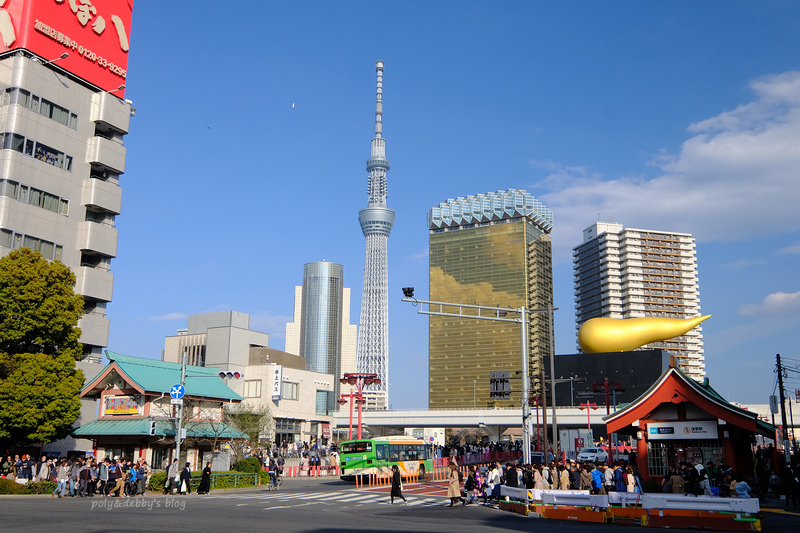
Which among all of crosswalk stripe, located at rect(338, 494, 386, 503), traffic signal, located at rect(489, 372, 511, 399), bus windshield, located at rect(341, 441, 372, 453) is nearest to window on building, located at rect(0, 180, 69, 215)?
bus windshield, located at rect(341, 441, 372, 453)

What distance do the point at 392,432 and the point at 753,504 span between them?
13384 cm

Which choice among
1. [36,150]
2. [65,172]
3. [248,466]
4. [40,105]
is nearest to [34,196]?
[65,172]

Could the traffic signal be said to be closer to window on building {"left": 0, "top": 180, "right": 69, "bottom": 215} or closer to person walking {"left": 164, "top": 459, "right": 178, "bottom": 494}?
person walking {"left": 164, "top": 459, "right": 178, "bottom": 494}

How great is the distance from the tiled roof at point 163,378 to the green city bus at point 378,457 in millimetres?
9584

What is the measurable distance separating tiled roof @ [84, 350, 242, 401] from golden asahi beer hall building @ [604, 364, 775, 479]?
2539cm

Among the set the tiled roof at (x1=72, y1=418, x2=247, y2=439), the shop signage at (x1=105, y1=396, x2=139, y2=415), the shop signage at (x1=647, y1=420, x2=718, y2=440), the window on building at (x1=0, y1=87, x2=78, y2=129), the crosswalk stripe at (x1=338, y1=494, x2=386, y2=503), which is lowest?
the crosswalk stripe at (x1=338, y1=494, x2=386, y2=503)

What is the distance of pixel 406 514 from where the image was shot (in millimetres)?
24672

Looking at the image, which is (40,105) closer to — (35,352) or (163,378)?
(35,352)

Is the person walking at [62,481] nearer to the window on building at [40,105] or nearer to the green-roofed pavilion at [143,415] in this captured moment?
the green-roofed pavilion at [143,415]

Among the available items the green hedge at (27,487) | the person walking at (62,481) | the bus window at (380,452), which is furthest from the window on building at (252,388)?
the person walking at (62,481)

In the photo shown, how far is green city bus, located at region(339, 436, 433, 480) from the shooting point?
4303cm

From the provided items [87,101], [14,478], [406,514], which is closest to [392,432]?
[87,101]

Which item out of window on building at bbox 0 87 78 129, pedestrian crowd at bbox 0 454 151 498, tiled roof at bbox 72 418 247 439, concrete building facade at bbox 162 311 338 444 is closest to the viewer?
pedestrian crowd at bbox 0 454 151 498

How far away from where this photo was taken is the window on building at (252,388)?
8338cm
